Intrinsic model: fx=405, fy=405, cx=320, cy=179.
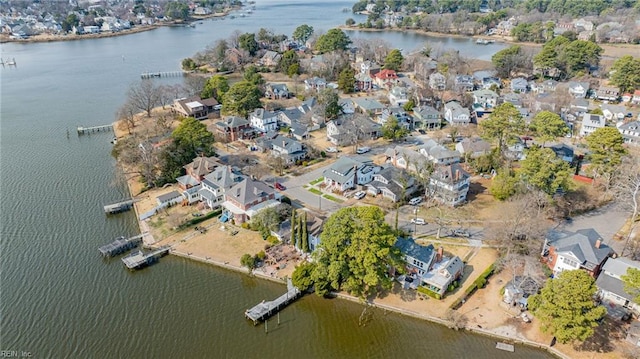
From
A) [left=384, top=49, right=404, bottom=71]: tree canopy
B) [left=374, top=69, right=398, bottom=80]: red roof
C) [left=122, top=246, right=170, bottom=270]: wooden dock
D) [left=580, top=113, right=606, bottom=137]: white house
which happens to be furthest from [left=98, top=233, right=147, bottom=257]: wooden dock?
[left=384, top=49, right=404, bottom=71]: tree canopy

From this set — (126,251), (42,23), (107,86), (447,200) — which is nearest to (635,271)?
(447,200)

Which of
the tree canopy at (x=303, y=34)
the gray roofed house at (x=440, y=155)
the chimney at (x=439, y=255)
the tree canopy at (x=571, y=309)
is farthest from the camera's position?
the tree canopy at (x=303, y=34)

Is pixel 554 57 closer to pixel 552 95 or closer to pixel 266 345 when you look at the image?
pixel 552 95

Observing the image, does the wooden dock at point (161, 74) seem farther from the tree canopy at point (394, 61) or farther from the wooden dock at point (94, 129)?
the tree canopy at point (394, 61)

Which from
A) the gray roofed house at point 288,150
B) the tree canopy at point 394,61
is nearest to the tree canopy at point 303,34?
the tree canopy at point 394,61

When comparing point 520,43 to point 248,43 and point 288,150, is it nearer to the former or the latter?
point 248,43

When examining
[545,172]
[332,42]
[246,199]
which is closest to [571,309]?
[545,172]
